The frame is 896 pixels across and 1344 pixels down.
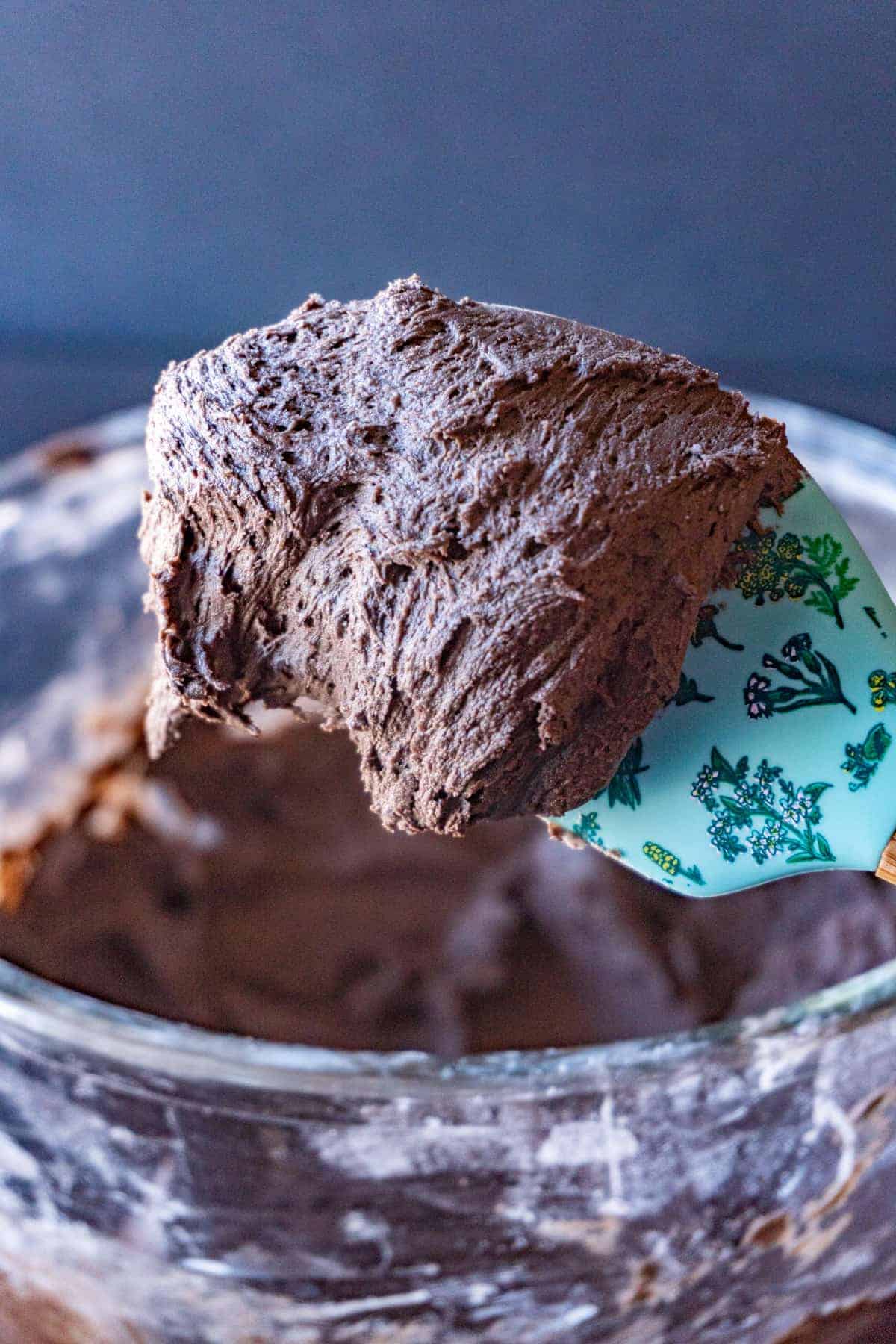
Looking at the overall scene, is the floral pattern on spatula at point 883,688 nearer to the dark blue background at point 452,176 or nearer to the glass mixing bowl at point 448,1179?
the glass mixing bowl at point 448,1179

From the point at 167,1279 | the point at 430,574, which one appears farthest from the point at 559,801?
the point at 167,1279

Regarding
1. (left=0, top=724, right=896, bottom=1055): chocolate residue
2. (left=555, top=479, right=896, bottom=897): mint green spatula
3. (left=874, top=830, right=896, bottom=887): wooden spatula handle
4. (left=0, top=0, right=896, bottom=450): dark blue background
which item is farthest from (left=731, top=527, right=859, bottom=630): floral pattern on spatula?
(left=0, top=0, right=896, bottom=450): dark blue background

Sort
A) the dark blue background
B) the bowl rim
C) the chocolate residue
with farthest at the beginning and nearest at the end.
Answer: the dark blue background, the chocolate residue, the bowl rim

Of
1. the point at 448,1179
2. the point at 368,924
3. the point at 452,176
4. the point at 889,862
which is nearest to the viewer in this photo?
the point at 448,1179

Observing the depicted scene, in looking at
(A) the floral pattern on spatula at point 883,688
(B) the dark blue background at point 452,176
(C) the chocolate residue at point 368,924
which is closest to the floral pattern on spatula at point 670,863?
(A) the floral pattern on spatula at point 883,688

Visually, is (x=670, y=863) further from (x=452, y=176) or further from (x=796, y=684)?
(x=452, y=176)

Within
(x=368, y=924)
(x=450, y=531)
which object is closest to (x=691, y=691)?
(x=450, y=531)

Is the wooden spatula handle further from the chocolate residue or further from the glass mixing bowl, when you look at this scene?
the chocolate residue
